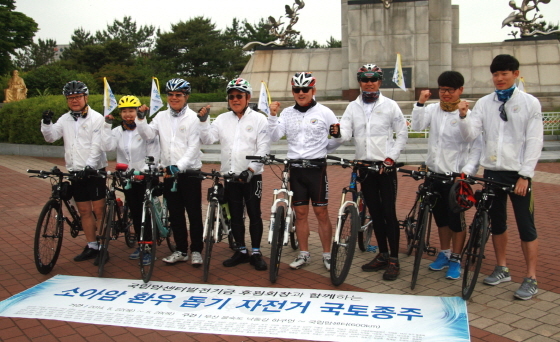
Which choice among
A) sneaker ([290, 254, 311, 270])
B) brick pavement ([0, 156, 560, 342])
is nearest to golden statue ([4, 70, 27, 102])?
brick pavement ([0, 156, 560, 342])

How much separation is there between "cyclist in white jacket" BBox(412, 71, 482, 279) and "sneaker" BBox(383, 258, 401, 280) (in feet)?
1.56

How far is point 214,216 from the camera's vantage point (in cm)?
589

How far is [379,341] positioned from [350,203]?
165cm

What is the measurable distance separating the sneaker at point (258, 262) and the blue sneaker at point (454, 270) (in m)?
1.89

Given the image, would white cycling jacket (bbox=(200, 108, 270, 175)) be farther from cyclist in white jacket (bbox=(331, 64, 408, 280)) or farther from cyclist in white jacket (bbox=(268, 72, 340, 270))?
cyclist in white jacket (bbox=(331, 64, 408, 280))

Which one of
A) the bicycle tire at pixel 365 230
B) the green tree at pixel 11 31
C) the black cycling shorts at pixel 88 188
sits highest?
the green tree at pixel 11 31

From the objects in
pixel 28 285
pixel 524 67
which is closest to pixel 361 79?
pixel 28 285

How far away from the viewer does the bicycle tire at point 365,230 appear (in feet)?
21.4

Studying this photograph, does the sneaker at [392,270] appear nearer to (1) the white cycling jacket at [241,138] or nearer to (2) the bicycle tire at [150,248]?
(1) the white cycling jacket at [241,138]

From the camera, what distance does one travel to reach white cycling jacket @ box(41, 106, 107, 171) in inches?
250

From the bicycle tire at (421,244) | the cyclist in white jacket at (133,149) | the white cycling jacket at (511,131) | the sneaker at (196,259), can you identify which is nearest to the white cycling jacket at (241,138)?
the cyclist in white jacket at (133,149)

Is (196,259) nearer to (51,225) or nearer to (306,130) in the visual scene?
(51,225)

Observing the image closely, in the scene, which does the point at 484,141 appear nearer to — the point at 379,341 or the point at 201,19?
the point at 379,341

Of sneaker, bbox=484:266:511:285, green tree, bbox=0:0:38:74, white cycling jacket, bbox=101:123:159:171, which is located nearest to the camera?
sneaker, bbox=484:266:511:285
